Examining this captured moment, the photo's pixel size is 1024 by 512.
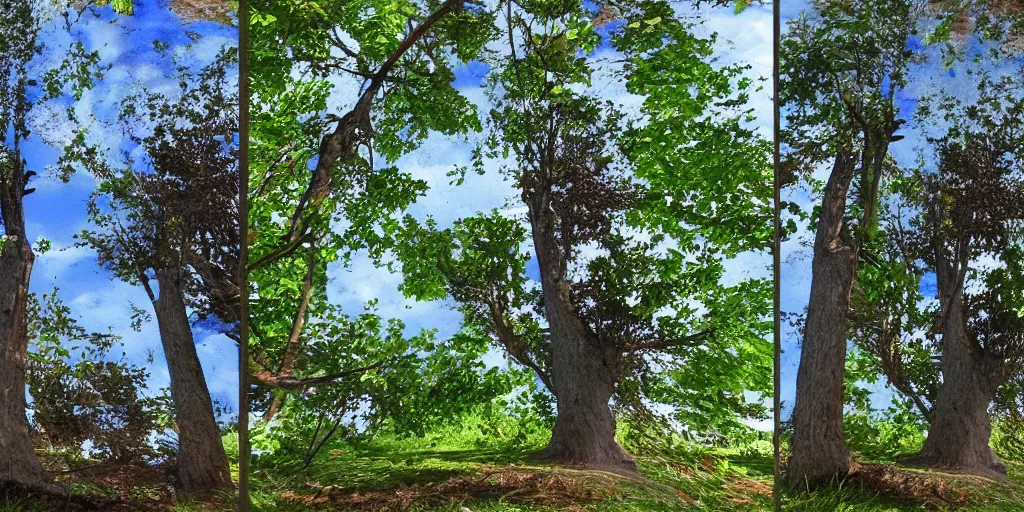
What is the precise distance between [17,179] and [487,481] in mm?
1763

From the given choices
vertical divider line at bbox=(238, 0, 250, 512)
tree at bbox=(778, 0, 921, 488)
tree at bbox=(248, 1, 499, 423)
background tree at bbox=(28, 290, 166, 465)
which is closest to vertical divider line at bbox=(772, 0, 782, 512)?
tree at bbox=(778, 0, 921, 488)

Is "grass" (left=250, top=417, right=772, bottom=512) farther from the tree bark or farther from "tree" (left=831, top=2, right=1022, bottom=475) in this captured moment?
the tree bark

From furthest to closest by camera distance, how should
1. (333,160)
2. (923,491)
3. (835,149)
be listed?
1. (333,160)
2. (835,149)
3. (923,491)

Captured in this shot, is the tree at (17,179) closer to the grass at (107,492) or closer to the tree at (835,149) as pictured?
the grass at (107,492)

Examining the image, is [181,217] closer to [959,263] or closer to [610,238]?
[610,238]

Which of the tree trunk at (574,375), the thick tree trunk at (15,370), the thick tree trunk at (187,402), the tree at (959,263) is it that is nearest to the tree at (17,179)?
the thick tree trunk at (15,370)

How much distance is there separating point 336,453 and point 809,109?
1829 mm

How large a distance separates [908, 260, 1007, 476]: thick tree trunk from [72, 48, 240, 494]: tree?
2199 millimetres

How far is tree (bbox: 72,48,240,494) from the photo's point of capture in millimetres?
2564

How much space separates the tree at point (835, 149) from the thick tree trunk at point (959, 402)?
0.26 m

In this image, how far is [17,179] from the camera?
2.54m

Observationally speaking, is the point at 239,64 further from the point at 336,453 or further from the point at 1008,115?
the point at 1008,115

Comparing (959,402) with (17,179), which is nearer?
(959,402)

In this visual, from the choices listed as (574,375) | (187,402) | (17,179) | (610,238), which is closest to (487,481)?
(574,375)
